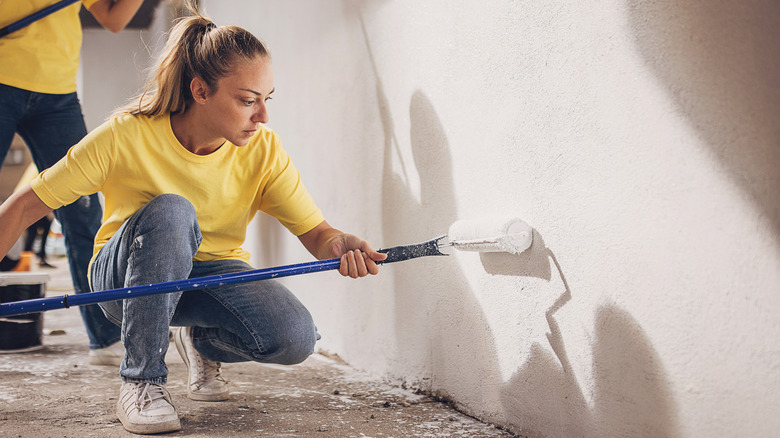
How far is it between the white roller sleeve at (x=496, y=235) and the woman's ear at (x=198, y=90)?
57 centimetres

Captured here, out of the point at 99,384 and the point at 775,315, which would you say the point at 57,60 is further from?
the point at 775,315

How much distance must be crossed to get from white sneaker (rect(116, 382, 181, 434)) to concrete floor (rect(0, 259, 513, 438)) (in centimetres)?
3

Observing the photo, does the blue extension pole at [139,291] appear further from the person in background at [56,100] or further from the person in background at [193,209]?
the person in background at [56,100]

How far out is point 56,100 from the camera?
70.9 inches

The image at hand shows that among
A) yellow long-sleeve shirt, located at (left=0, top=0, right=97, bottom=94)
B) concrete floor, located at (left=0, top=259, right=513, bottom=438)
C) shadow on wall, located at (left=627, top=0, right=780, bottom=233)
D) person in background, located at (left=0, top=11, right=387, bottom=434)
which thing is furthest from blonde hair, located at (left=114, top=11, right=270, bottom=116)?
shadow on wall, located at (left=627, top=0, right=780, bottom=233)

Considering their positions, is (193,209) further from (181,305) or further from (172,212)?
(181,305)

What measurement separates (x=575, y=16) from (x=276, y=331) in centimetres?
81


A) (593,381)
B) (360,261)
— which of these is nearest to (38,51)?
(360,261)

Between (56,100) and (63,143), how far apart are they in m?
0.11

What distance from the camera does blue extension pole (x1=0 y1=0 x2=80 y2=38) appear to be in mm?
1700

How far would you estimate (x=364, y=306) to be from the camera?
189 cm

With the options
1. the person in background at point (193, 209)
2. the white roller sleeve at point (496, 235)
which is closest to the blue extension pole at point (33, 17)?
the person in background at point (193, 209)

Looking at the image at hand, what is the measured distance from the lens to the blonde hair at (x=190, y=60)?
134cm

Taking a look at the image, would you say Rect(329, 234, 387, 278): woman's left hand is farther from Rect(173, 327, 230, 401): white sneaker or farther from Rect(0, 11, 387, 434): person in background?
Rect(173, 327, 230, 401): white sneaker
